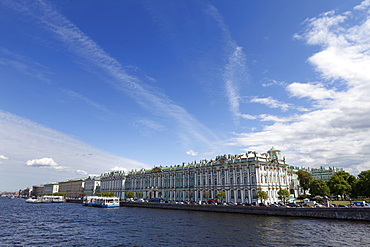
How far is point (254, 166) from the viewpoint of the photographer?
8000cm

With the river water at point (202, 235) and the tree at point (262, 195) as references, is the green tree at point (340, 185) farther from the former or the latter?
the river water at point (202, 235)

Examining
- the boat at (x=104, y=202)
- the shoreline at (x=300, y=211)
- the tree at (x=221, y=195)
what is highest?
the tree at (x=221, y=195)

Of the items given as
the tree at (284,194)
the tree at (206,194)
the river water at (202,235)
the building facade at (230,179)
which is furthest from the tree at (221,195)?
the river water at (202,235)

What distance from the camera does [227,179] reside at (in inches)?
3420

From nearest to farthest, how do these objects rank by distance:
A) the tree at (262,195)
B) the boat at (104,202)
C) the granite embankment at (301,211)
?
1. the granite embankment at (301,211)
2. the tree at (262,195)
3. the boat at (104,202)

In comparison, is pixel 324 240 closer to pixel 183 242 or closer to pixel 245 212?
pixel 183 242

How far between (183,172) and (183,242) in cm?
7419

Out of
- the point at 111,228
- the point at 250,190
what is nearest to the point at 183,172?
the point at 250,190

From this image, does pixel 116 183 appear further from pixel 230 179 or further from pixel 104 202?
pixel 230 179

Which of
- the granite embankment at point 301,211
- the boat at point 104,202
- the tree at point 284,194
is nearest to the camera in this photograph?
the granite embankment at point 301,211

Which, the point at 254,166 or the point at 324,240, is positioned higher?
the point at 254,166

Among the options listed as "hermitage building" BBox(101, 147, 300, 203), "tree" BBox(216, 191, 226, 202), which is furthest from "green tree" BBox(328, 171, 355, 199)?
"tree" BBox(216, 191, 226, 202)

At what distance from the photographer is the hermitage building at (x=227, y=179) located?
264ft

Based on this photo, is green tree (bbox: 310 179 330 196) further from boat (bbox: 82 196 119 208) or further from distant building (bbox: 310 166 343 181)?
boat (bbox: 82 196 119 208)
